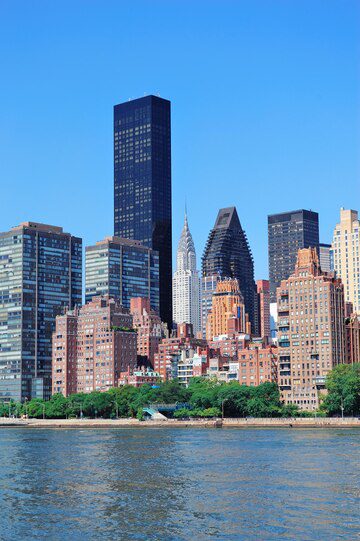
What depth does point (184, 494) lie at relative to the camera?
85250 millimetres

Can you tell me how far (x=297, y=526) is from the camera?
6794 centimetres

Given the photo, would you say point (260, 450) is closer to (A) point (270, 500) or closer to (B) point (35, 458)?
(B) point (35, 458)

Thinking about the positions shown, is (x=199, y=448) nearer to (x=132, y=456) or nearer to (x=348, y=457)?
(x=132, y=456)

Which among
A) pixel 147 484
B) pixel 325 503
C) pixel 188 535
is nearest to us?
pixel 188 535

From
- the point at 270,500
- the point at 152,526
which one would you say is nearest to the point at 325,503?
the point at 270,500

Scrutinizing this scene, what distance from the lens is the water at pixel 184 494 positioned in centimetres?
6762

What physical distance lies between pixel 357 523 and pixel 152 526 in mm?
14419

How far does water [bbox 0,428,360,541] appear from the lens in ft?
222

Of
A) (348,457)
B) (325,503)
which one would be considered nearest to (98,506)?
(325,503)

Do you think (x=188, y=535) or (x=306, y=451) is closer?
(x=188, y=535)

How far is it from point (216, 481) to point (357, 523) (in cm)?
2820

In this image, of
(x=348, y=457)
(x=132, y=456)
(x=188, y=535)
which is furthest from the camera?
(x=132, y=456)

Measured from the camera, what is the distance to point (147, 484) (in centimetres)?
9362

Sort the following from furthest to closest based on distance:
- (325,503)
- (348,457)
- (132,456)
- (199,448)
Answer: (199,448)
(132,456)
(348,457)
(325,503)
